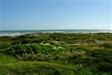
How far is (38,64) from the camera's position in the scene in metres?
18.7

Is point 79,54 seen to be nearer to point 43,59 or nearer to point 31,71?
point 43,59

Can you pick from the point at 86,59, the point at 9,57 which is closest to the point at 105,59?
the point at 86,59

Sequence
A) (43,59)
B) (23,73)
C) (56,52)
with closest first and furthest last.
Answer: (23,73)
(43,59)
(56,52)

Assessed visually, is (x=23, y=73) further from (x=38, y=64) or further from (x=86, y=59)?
(x=86, y=59)

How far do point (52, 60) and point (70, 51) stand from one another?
15.3ft

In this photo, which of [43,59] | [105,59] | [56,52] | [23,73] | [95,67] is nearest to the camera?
[23,73]

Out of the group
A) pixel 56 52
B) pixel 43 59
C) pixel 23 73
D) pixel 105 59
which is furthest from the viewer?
pixel 56 52

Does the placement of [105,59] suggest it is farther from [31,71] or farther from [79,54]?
[31,71]

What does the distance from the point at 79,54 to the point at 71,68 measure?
5937 mm

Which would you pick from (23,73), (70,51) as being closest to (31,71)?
(23,73)

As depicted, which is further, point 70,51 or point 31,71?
point 70,51

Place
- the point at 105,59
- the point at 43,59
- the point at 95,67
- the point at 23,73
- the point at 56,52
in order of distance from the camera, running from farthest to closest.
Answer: the point at 56,52 → the point at 43,59 → the point at 105,59 → the point at 95,67 → the point at 23,73

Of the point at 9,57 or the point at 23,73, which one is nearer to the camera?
the point at 23,73

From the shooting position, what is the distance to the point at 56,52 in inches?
973
